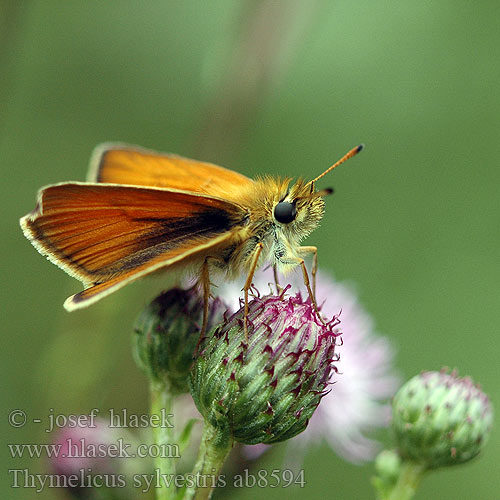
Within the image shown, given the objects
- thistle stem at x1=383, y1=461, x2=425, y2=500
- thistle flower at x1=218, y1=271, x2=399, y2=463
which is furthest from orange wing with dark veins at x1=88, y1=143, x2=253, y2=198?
thistle stem at x1=383, y1=461, x2=425, y2=500

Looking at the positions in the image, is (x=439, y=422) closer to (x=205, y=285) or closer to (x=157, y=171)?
(x=205, y=285)

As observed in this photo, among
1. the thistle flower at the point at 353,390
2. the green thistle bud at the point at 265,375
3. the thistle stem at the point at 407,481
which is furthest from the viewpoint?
the thistle flower at the point at 353,390

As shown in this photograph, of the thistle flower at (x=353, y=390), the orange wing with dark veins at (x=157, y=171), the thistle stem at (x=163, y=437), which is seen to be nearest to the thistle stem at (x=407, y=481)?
the thistle flower at (x=353, y=390)

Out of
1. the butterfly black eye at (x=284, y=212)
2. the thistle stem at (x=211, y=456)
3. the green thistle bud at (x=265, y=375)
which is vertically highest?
the butterfly black eye at (x=284, y=212)

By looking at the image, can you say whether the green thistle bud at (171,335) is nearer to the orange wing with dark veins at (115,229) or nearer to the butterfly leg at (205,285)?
the butterfly leg at (205,285)

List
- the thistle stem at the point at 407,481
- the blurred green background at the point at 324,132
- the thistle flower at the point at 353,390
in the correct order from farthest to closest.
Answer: the blurred green background at the point at 324,132, the thistle flower at the point at 353,390, the thistle stem at the point at 407,481

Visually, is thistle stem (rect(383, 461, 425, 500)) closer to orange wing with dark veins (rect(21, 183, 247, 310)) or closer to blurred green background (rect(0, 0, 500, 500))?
orange wing with dark veins (rect(21, 183, 247, 310))
